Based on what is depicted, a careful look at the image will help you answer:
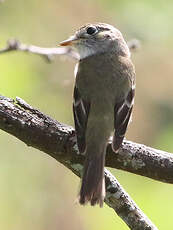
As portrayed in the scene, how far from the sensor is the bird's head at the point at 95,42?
6.17 m

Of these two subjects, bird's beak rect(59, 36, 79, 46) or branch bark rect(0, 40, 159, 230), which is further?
bird's beak rect(59, 36, 79, 46)

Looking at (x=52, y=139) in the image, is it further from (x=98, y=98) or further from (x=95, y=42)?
(x=95, y=42)

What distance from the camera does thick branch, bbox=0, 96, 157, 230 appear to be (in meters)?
4.98

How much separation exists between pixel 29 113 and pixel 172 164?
38.0 inches

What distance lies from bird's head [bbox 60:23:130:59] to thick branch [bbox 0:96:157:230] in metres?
1.18

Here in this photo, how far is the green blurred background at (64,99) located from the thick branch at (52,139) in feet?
6.17

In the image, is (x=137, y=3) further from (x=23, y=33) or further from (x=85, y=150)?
(x=85, y=150)

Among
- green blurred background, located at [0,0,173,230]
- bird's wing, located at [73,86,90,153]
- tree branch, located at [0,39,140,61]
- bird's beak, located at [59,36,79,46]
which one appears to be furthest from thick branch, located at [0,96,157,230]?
green blurred background, located at [0,0,173,230]

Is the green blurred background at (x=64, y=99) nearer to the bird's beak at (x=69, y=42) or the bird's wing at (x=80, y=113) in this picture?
the bird's beak at (x=69, y=42)

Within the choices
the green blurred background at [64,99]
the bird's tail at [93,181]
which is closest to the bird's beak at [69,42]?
the green blurred background at [64,99]

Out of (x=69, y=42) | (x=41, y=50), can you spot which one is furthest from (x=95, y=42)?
(x=41, y=50)

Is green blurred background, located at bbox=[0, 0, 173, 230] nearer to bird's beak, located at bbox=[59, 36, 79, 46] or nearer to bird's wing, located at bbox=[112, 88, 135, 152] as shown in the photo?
bird's beak, located at bbox=[59, 36, 79, 46]

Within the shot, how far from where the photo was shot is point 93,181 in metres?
5.01

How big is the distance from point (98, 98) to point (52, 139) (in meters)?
0.63
